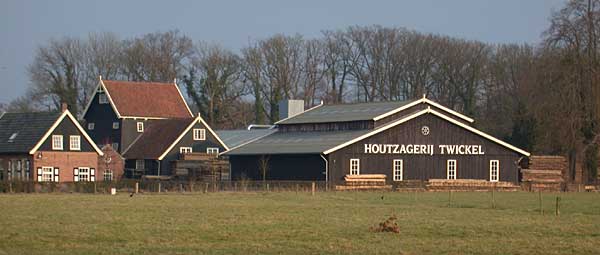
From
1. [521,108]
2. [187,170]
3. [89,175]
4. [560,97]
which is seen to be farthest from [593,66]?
[89,175]

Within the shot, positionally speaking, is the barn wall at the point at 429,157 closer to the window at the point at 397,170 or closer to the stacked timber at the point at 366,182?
the window at the point at 397,170

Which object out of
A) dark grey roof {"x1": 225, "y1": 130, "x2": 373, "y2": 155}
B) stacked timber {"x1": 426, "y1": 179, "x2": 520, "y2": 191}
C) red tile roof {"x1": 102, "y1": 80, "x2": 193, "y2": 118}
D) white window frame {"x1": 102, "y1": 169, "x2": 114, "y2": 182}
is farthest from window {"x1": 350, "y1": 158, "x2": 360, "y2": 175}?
red tile roof {"x1": 102, "y1": 80, "x2": 193, "y2": 118}

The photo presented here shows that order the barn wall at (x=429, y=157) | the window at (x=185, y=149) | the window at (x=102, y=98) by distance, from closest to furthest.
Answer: the barn wall at (x=429, y=157) < the window at (x=185, y=149) < the window at (x=102, y=98)

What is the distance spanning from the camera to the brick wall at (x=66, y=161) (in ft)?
261

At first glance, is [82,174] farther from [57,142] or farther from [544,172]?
[544,172]

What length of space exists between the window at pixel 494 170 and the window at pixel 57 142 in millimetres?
30137

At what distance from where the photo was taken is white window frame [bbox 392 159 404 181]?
248ft

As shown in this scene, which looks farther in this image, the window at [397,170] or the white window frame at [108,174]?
the white window frame at [108,174]

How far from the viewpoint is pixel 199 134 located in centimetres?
9081

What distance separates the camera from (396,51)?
120 meters

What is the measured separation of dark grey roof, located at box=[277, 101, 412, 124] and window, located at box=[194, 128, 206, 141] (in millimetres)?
7868

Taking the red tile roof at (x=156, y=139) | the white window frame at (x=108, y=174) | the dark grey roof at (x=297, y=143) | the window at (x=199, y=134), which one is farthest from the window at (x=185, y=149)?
the dark grey roof at (x=297, y=143)

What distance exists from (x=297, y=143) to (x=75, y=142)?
52.9 ft

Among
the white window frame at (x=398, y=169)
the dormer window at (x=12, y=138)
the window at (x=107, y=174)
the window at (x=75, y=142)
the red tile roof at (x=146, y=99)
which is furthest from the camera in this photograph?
the red tile roof at (x=146, y=99)
